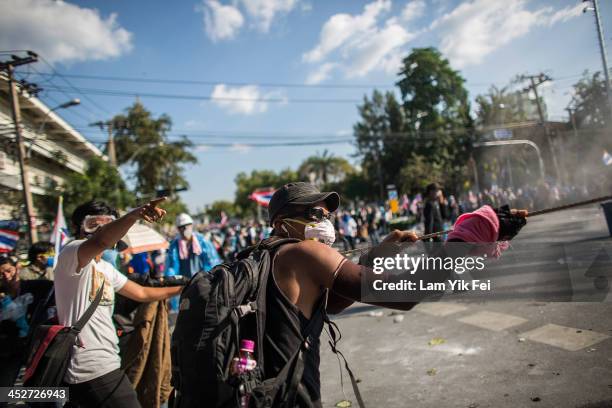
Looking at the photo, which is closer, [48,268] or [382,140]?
[48,268]

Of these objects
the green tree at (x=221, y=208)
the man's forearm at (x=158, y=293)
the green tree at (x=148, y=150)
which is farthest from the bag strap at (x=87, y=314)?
the green tree at (x=221, y=208)

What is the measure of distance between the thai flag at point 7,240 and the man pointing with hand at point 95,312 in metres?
5.71

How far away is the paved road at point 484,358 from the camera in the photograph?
3025 millimetres

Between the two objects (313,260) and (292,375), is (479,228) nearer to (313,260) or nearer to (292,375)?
(313,260)

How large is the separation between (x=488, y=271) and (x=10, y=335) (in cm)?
387

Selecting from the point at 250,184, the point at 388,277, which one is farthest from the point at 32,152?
the point at 250,184

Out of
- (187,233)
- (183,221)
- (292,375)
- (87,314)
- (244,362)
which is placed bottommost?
(292,375)

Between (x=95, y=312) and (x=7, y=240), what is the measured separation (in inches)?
A: 236

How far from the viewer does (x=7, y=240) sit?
6.68 m

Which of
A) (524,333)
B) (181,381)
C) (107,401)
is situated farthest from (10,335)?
(524,333)

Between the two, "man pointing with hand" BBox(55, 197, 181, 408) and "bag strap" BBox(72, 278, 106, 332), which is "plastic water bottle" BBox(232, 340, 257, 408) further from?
"bag strap" BBox(72, 278, 106, 332)

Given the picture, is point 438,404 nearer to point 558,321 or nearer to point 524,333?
point 524,333

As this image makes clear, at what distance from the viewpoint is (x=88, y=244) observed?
1.93m

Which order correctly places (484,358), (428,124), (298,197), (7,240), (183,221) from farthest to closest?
(428,124) → (7,240) → (183,221) → (484,358) → (298,197)
